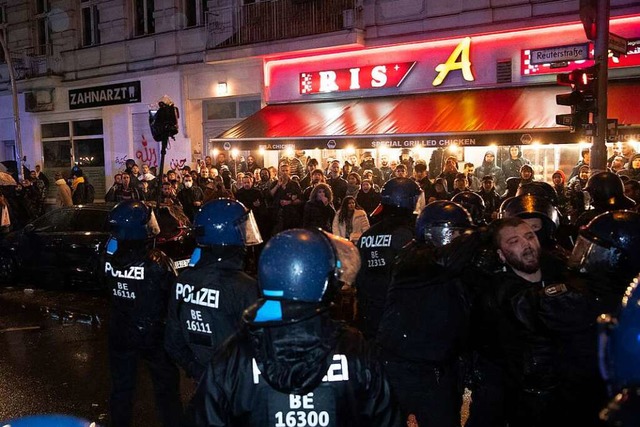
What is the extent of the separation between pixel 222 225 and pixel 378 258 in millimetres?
1506

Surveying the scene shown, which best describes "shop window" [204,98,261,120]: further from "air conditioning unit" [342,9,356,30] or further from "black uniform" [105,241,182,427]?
"black uniform" [105,241,182,427]

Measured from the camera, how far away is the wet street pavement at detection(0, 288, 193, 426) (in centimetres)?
577

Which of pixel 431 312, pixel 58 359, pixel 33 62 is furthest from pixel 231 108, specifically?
pixel 431 312

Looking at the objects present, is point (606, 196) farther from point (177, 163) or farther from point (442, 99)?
point (177, 163)

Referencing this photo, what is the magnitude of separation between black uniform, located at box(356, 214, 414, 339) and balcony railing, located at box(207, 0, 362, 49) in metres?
11.9

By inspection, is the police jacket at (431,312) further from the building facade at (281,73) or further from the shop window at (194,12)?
the shop window at (194,12)

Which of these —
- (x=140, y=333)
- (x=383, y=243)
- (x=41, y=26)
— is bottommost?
(x=140, y=333)

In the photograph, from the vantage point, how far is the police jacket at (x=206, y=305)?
3490mm

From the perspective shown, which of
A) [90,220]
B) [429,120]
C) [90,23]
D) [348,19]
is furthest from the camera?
[90,23]

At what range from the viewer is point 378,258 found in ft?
15.8

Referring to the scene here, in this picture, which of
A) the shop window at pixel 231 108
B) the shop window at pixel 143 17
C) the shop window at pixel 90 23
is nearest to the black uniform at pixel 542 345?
the shop window at pixel 231 108

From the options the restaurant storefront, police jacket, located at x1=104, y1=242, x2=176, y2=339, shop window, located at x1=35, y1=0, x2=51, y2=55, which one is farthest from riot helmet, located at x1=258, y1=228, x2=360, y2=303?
shop window, located at x1=35, y1=0, x2=51, y2=55

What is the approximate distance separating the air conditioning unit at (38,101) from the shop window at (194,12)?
6.91m

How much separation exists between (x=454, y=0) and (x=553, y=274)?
12.7 meters
